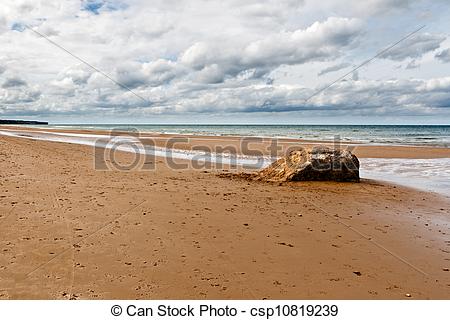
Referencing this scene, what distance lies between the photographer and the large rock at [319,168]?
10.8 meters

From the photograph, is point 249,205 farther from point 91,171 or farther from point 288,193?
point 91,171

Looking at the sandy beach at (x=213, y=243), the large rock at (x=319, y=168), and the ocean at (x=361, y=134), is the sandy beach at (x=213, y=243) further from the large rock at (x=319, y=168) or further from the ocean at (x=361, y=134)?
the ocean at (x=361, y=134)

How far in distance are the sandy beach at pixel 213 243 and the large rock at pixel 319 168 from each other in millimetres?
2051

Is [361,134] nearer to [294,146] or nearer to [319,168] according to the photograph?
[294,146]

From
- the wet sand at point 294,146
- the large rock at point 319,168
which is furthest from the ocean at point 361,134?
the large rock at point 319,168

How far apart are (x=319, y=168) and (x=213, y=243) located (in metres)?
6.71

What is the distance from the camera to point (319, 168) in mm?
10914

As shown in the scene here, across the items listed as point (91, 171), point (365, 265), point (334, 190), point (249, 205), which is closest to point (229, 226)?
point (249, 205)

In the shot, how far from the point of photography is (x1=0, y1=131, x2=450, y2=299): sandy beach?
145 inches
